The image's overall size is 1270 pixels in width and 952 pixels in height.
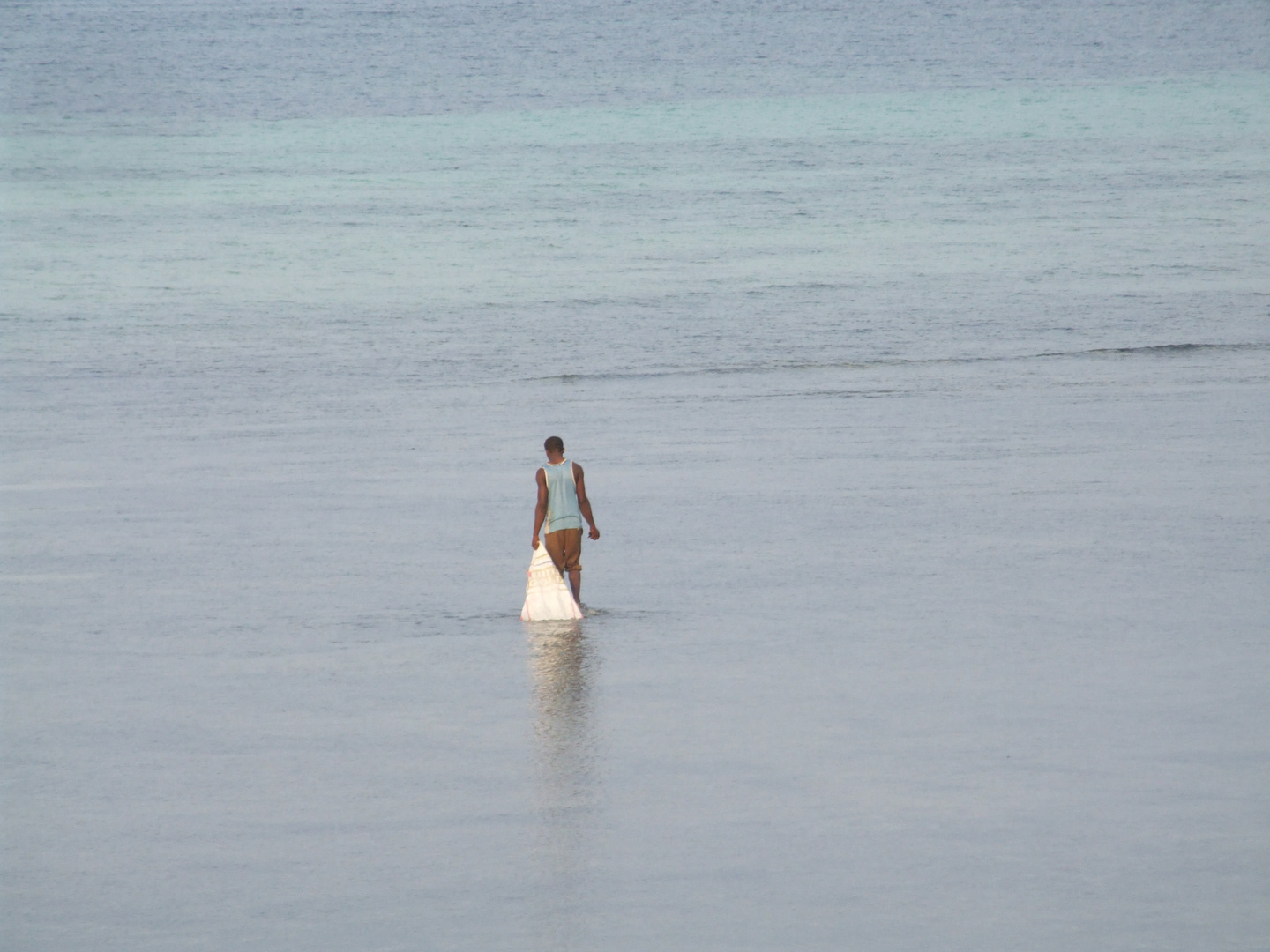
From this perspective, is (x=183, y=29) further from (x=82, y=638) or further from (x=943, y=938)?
(x=943, y=938)

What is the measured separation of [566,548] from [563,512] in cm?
33

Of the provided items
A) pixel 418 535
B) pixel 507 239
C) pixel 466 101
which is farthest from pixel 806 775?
pixel 466 101

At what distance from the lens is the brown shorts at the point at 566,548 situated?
1330cm

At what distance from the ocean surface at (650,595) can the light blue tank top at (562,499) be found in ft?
2.28

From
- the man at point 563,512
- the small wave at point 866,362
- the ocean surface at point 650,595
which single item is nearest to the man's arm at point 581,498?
the man at point 563,512

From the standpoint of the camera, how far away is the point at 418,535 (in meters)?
16.0

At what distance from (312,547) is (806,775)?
25.2ft

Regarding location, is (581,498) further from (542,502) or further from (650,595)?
(650,595)

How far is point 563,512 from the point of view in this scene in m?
13.5

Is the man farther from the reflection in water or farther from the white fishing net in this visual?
the reflection in water

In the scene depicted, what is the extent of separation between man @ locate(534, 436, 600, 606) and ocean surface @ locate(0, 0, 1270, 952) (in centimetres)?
58

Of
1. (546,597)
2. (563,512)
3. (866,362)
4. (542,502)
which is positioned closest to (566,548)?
(563,512)

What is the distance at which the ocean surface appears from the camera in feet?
24.9

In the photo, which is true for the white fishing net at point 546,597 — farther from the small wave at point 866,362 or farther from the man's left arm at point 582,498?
the small wave at point 866,362
